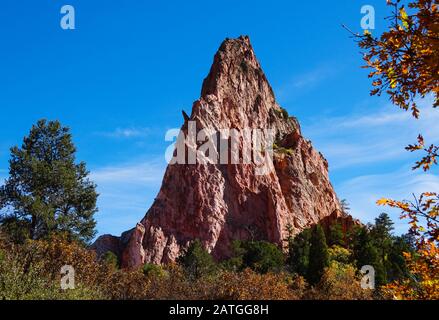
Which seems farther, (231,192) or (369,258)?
(231,192)

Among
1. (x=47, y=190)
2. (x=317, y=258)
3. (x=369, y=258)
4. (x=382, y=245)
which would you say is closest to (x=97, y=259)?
(x=47, y=190)

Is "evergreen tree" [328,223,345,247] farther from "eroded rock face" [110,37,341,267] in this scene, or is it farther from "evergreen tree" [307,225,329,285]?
"evergreen tree" [307,225,329,285]

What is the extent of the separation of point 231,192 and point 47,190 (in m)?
35.5

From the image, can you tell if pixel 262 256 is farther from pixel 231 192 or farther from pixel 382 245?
pixel 231 192

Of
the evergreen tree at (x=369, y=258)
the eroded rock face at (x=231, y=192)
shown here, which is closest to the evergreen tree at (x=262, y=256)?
the evergreen tree at (x=369, y=258)

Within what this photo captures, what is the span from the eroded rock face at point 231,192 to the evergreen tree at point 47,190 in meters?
22.1

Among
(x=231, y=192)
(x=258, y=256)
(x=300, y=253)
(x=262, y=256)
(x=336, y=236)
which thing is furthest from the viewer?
→ (x=231, y=192)

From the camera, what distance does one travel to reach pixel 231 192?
6394 cm

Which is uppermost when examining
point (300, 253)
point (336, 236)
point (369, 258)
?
point (336, 236)

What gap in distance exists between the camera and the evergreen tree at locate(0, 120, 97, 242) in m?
30.0
